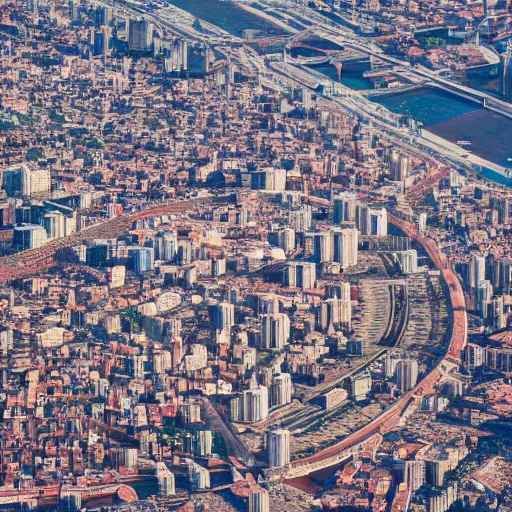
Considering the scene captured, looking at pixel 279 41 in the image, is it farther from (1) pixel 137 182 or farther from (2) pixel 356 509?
(2) pixel 356 509

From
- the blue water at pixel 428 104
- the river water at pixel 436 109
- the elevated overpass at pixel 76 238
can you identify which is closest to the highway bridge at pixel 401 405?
the elevated overpass at pixel 76 238

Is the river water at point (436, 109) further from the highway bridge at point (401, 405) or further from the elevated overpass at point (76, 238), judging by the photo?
the highway bridge at point (401, 405)

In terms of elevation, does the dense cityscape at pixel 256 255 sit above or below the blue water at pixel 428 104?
below

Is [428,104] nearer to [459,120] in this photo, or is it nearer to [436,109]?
[436,109]

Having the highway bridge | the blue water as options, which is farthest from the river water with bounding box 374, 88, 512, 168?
the highway bridge

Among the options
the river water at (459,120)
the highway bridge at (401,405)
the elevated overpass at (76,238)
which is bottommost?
the highway bridge at (401,405)

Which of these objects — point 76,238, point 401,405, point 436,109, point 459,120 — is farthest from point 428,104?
point 401,405

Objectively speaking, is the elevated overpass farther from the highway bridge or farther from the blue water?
the blue water
